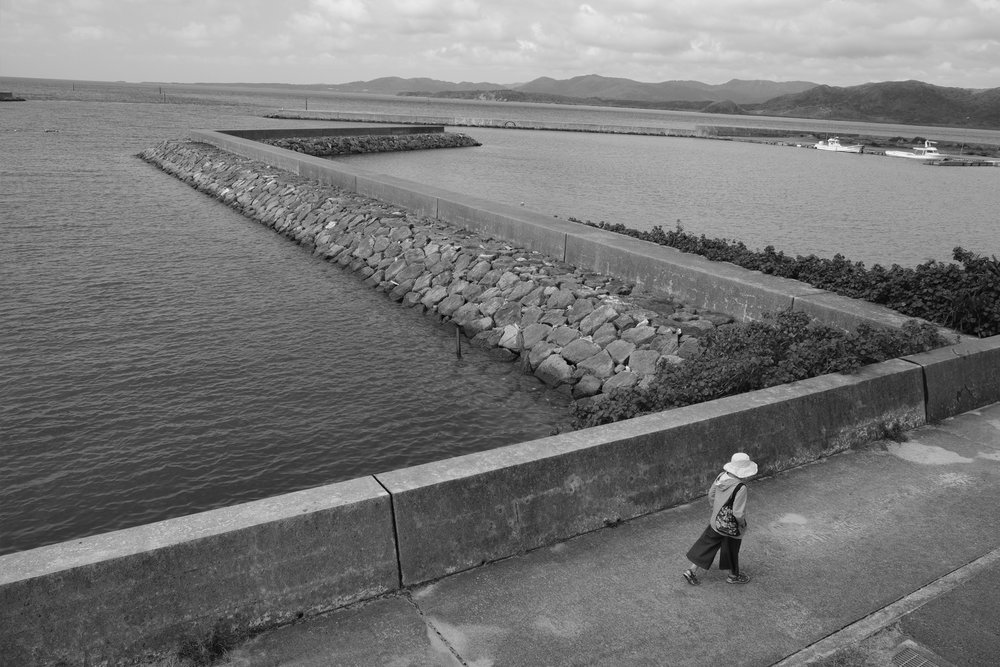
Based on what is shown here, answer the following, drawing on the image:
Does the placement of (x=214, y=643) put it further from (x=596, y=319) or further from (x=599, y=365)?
(x=596, y=319)

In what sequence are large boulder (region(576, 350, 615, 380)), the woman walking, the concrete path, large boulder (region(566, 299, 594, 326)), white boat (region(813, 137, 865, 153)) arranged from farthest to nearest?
white boat (region(813, 137, 865, 153)) < large boulder (region(566, 299, 594, 326)) < large boulder (region(576, 350, 615, 380)) < the woman walking < the concrete path

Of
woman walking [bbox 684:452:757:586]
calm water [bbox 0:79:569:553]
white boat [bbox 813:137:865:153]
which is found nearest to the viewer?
woman walking [bbox 684:452:757:586]

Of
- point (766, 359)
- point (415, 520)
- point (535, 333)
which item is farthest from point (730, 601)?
point (535, 333)

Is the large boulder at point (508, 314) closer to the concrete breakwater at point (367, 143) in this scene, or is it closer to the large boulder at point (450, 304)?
the large boulder at point (450, 304)

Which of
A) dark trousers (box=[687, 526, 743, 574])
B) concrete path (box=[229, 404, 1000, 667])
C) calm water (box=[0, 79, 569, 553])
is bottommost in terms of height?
calm water (box=[0, 79, 569, 553])

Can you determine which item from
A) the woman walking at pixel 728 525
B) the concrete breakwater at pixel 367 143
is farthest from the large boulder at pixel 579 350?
the concrete breakwater at pixel 367 143

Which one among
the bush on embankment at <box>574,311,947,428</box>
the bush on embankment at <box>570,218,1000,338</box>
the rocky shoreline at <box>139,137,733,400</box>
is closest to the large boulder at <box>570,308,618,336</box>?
the rocky shoreline at <box>139,137,733,400</box>

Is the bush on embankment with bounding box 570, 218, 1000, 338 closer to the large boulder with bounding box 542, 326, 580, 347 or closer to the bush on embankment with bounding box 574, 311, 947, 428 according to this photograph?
the bush on embankment with bounding box 574, 311, 947, 428

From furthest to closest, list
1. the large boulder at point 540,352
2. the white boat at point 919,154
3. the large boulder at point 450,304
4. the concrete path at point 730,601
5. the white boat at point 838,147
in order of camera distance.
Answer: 1. the white boat at point 838,147
2. the white boat at point 919,154
3. the large boulder at point 450,304
4. the large boulder at point 540,352
5. the concrete path at point 730,601
